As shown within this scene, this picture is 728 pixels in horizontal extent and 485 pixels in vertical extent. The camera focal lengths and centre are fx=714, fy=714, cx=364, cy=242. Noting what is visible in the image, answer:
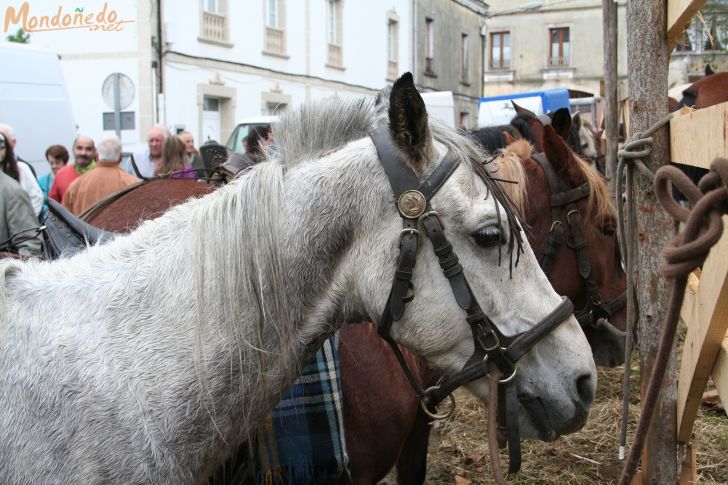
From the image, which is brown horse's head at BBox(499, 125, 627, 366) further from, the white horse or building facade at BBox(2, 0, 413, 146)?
building facade at BBox(2, 0, 413, 146)

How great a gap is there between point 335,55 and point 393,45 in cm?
492

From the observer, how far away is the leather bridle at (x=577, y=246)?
11.4ft

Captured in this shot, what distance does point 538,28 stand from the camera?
37.5 metres

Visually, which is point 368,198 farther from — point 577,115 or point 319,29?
point 319,29

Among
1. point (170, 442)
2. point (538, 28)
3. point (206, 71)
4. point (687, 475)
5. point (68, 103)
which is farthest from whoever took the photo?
point (538, 28)

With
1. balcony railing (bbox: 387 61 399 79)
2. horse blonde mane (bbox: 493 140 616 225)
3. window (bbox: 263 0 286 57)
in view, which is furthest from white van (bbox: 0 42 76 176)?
balcony railing (bbox: 387 61 399 79)

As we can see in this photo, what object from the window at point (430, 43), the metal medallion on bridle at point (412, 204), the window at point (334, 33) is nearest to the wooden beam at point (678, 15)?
the metal medallion on bridle at point (412, 204)

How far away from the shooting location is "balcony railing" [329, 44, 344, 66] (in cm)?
2348

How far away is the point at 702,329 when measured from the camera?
6.15 ft

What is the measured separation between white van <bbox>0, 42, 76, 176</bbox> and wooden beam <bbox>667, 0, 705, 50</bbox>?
8656 mm

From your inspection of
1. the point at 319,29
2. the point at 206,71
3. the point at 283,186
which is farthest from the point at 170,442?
the point at 319,29

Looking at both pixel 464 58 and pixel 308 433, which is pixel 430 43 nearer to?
pixel 464 58

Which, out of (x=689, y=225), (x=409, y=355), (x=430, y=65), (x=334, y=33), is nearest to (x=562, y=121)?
(x=409, y=355)

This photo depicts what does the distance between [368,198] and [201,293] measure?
1.66 feet
